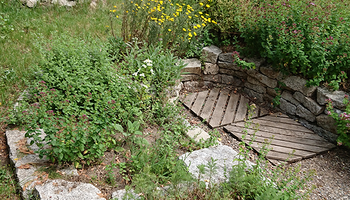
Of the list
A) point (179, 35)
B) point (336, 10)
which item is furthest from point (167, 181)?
point (336, 10)

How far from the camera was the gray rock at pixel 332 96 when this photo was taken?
3965 mm

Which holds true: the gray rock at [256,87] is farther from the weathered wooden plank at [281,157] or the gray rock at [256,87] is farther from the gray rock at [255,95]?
the weathered wooden plank at [281,157]

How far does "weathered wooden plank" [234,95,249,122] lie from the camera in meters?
4.60

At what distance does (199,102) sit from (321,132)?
1.97 m

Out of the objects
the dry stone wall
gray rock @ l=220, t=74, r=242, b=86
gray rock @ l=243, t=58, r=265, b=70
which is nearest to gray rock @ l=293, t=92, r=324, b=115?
the dry stone wall

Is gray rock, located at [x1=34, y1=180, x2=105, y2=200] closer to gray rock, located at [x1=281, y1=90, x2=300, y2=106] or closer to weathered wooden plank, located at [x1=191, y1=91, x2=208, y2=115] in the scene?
weathered wooden plank, located at [x1=191, y1=91, x2=208, y2=115]

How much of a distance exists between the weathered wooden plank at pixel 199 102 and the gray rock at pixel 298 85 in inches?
54.0

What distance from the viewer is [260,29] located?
15.4 ft

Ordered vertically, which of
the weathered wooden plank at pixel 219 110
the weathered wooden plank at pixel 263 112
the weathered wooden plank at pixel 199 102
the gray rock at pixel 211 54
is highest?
the gray rock at pixel 211 54

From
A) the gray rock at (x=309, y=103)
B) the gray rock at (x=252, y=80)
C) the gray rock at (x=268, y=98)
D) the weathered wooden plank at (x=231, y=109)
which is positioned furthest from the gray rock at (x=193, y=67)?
the gray rock at (x=309, y=103)

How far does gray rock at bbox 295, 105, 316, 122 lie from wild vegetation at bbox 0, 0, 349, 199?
0.51 metres

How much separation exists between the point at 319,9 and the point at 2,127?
16.2 ft

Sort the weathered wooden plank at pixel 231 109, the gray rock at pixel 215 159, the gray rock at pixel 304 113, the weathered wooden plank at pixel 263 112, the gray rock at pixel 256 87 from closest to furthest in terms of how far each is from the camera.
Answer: the gray rock at pixel 215 159
the gray rock at pixel 304 113
the weathered wooden plank at pixel 231 109
the weathered wooden plank at pixel 263 112
the gray rock at pixel 256 87

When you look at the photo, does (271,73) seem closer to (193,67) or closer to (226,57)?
(226,57)
